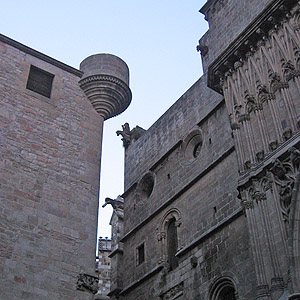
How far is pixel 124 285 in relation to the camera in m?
17.0

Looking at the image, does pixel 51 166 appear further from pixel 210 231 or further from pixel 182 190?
pixel 182 190

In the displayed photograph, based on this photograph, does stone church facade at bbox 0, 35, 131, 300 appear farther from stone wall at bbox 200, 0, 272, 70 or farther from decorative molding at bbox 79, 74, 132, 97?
stone wall at bbox 200, 0, 272, 70

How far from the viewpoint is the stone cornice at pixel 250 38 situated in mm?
11953

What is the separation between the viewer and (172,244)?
1569 cm

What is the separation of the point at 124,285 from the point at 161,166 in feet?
12.6

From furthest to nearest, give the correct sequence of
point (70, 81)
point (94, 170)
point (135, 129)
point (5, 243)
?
point (135, 129), point (70, 81), point (94, 170), point (5, 243)

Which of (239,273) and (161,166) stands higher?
(161,166)

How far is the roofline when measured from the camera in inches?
547

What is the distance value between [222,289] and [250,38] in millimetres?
5737

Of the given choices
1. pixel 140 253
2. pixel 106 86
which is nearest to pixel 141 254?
pixel 140 253

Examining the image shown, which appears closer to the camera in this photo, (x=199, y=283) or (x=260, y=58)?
(x=260, y=58)

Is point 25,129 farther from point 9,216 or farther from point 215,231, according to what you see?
point 215,231

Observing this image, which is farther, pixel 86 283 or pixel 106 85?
pixel 106 85

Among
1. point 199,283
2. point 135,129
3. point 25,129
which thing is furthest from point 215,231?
point 135,129
